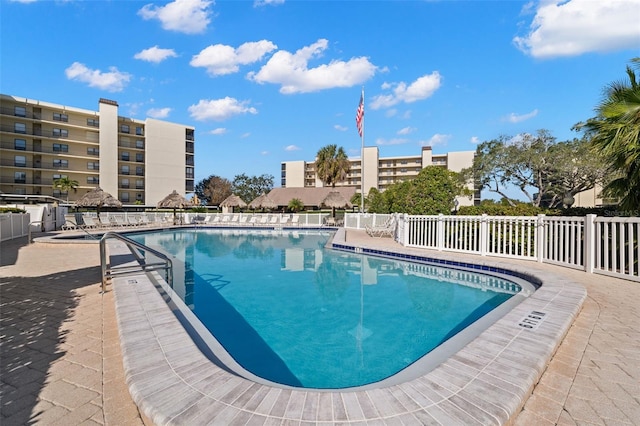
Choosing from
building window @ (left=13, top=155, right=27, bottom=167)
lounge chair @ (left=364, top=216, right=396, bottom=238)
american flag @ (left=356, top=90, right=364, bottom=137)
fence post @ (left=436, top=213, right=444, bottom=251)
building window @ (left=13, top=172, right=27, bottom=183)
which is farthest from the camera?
building window @ (left=13, top=155, right=27, bottom=167)

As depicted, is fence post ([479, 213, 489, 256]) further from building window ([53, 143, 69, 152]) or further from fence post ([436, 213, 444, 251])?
building window ([53, 143, 69, 152])

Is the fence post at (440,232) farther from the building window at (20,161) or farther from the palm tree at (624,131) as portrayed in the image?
the building window at (20,161)

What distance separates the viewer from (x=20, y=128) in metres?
35.1

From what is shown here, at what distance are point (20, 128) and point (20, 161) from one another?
374 centimetres

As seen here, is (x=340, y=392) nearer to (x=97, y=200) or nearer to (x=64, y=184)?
(x=97, y=200)

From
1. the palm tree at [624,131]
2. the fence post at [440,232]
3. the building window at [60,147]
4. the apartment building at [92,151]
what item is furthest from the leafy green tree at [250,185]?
the palm tree at [624,131]

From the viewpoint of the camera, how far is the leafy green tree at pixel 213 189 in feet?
178

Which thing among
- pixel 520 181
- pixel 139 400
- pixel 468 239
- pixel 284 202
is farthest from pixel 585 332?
pixel 284 202

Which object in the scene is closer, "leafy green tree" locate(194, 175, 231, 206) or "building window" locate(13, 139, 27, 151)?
"building window" locate(13, 139, 27, 151)

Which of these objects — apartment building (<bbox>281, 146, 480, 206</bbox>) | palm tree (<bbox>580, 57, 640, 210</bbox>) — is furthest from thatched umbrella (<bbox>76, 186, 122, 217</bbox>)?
apartment building (<bbox>281, 146, 480, 206</bbox>)

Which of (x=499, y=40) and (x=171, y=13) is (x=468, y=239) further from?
(x=171, y=13)

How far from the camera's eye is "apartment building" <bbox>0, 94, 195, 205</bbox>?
3478cm

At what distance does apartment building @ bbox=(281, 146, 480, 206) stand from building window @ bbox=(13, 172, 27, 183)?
4022cm

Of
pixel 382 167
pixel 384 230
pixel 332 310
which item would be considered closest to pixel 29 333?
pixel 332 310
